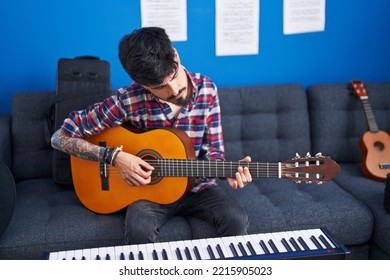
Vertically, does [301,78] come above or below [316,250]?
above

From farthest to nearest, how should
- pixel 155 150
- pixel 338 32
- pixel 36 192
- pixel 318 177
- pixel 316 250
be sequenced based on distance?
1. pixel 338 32
2. pixel 36 192
3. pixel 155 150
4. pixel 318 177
5. pixel 316 250

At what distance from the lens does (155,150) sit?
2264mm

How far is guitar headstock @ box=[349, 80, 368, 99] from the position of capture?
2.95m

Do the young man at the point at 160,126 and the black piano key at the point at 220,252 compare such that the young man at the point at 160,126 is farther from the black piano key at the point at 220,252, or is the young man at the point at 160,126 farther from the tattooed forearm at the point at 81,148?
the black piano key at the point at 220,252

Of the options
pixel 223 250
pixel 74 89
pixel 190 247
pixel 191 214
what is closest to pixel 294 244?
pixel 223 250

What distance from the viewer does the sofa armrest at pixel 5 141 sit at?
2.62 metres

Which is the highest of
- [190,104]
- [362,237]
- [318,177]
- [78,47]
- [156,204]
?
[78,47]

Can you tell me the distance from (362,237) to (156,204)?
3.30 ft

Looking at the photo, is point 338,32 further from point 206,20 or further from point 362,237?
point 362,237

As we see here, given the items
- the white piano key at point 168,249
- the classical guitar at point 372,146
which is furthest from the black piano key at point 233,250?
the classical guitar at point 372,146

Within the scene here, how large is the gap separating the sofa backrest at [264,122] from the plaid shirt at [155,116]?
21.3 inches

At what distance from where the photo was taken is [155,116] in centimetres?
231

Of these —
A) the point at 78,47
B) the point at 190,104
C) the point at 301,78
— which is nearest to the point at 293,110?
the point at 301,78

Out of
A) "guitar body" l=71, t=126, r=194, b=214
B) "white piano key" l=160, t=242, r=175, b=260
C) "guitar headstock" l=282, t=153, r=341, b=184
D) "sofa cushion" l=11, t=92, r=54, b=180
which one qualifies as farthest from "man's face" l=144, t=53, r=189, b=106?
"sofa cushion" l=11, t=92, r=54, b=180
